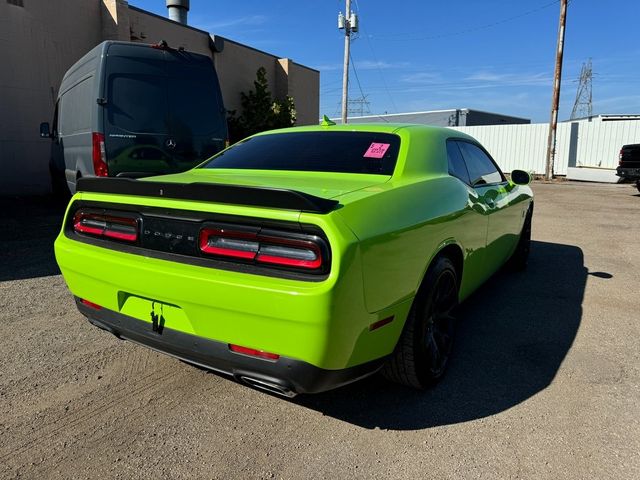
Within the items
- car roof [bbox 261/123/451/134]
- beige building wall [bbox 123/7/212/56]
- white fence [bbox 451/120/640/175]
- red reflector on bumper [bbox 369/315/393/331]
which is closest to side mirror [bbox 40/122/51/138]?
beige building wall [bbox 123/7/212/56]

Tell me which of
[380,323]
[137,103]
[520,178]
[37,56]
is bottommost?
[380,323]

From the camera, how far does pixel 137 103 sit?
6.52 meters

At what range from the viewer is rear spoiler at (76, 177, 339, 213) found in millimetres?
1982

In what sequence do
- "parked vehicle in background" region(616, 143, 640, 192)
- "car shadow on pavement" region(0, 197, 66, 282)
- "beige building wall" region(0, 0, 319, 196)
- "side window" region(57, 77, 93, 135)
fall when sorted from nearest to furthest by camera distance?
"car shadow on pavement" region(0, 197, 66, 282) → "side window" region(57, 77, 93, 135) → "beige building wall" region(0, 0, 319, 196) → "parked vehicle in background" region(616, 143, 640, 192)

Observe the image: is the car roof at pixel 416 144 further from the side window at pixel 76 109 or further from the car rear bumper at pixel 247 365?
the side window at pixel 76 109

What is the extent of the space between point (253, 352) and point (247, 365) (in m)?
0.07

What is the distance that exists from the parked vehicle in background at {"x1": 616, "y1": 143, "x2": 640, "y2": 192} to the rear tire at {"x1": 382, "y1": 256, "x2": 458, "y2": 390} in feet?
54.2

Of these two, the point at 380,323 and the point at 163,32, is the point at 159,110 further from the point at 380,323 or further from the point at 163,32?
the point at 163,32

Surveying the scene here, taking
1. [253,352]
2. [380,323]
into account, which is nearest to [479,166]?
[380,323]

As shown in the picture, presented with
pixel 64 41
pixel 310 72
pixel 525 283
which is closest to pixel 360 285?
pixel 525 283

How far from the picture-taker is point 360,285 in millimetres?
1987

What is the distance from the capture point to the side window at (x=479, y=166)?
12.2 ft

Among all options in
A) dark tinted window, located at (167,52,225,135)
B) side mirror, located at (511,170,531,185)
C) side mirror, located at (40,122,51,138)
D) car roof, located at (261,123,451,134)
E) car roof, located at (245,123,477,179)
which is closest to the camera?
car roof, located at (245,123,477,179)

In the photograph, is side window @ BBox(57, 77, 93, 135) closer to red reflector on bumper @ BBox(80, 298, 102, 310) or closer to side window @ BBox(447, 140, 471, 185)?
red reflector on bumper @ BBox(80, 298, 102, 310)
